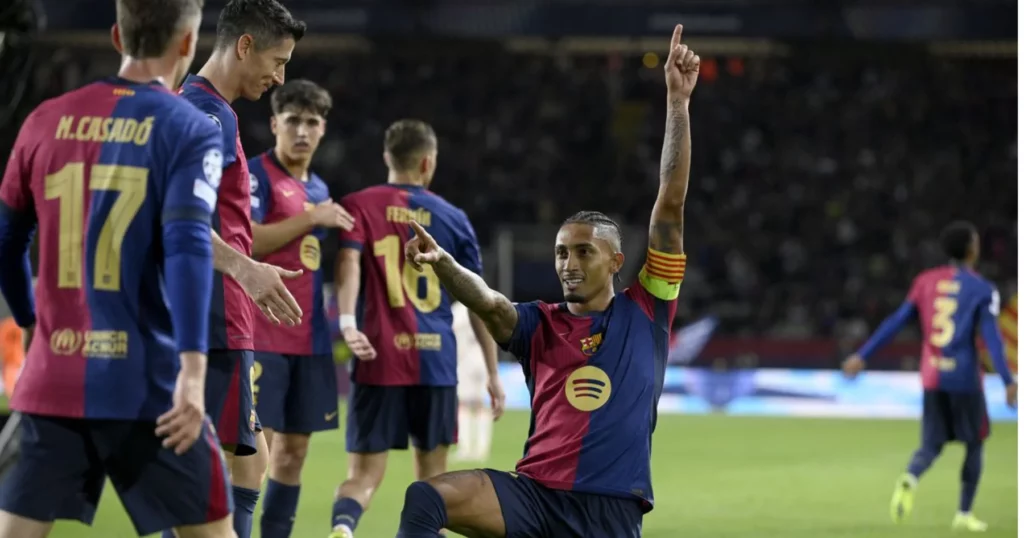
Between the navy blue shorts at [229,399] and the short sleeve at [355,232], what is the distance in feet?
7.02

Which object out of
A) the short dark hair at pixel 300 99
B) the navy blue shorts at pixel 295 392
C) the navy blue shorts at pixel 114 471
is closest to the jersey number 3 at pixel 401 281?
the navy blue shorts at pixel 295 392

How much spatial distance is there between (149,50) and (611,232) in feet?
6.84

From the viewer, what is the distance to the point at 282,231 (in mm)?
6129

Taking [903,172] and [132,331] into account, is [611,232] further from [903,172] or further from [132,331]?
[903,172]

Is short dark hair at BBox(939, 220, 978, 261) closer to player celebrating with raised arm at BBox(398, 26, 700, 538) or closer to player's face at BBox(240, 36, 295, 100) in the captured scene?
player celebrating with raised arm at BBox(398, 26, 700, 538)

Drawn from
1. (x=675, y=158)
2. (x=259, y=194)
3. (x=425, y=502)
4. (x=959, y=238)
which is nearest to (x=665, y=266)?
(x=675, y=158)

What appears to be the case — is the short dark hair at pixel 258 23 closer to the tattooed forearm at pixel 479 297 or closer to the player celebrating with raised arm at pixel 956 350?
the tattooed forearm at pixel 479 297

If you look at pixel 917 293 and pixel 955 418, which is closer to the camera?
pixel 955 418

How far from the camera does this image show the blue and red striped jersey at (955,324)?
32.7 ft

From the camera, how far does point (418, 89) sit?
28062mm

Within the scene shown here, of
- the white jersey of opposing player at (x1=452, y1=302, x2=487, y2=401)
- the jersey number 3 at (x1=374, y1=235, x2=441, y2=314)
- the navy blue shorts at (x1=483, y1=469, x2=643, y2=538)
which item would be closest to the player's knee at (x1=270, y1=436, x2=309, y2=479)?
the jersey number 3 at (x1=374, y1=235, x2=441, y2=314)

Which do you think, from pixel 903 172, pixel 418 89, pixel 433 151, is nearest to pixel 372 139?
pixel 418 89

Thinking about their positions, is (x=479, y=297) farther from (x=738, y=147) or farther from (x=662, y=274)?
(x=738, y=147)

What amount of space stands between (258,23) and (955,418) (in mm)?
6534
